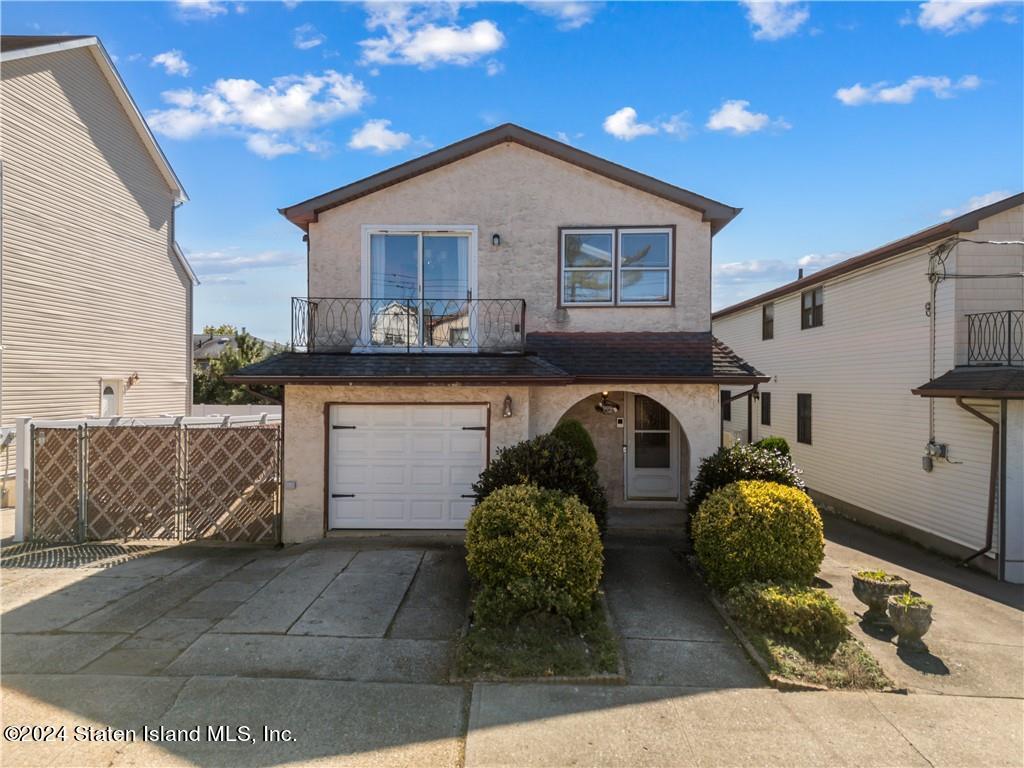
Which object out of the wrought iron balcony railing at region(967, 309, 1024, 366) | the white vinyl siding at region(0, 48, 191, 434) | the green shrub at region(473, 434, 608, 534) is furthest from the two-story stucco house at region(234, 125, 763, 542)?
the white vinyl siding at region(0, 48, 191, 434)

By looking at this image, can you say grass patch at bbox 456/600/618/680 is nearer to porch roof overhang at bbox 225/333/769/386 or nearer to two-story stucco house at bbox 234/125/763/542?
porch roof overhang at bbox 225/333/769/386

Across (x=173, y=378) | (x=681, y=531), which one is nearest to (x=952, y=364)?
(x=681, y=531)

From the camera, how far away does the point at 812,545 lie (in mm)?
6746

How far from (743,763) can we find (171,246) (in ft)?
67.6

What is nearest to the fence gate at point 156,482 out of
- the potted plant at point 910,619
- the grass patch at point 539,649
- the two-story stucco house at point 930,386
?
the grass patch at point 539,649

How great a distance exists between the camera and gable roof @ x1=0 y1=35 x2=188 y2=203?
13016 millimetres

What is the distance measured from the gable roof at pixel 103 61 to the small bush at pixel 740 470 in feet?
55.1

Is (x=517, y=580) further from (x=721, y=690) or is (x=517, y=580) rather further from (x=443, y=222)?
(x=443, y=222)

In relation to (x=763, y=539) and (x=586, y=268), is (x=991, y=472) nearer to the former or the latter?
(x=763, y=539)

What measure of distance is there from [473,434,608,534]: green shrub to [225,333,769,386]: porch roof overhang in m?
1.30

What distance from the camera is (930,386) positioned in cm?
1057

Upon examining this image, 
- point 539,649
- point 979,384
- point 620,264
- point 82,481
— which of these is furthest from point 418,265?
point 979,384

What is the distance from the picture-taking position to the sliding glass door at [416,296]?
394 inches

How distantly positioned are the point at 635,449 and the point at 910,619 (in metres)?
5.96
